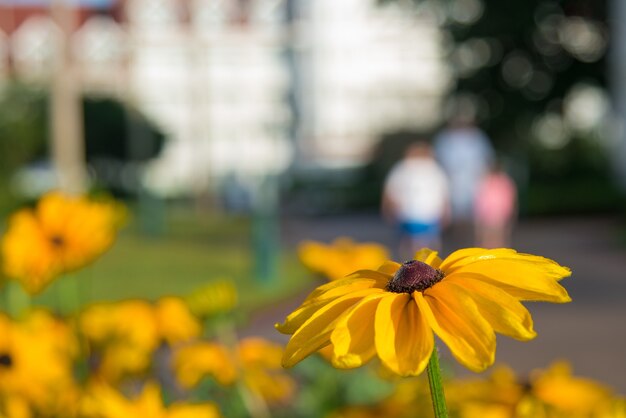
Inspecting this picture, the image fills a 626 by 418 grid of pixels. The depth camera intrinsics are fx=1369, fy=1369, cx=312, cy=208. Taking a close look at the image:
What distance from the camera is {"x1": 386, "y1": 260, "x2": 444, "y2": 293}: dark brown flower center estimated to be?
121 cm

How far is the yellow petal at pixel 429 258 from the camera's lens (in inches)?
51.6

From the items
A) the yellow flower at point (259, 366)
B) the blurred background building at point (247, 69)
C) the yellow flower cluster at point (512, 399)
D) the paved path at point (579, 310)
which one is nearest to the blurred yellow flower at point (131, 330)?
the yellow flower at point (259, 366)

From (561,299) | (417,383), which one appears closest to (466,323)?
(561,299)

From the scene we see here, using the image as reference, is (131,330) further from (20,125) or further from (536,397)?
(20,125)

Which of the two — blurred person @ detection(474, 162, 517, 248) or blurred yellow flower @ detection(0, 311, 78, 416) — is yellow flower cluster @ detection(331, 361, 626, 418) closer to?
blurred yellow flower @ detection(0, 311, 78, 416)

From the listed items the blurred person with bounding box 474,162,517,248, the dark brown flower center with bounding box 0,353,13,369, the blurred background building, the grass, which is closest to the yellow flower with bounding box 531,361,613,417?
the dark brown flower center with bounding box 0,353,13,369

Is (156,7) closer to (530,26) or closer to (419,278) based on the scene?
(530,26)

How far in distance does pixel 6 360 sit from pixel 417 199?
10103 mm

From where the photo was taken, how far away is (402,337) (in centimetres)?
112

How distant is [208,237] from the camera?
2103 cm

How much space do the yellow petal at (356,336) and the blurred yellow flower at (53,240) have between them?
1190 mm

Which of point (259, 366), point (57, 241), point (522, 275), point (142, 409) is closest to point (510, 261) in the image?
point (522, 275)

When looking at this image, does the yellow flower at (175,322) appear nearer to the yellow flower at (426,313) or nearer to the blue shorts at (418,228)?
the yellow flower at (426,313)

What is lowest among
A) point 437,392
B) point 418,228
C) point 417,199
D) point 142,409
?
point 418,228
